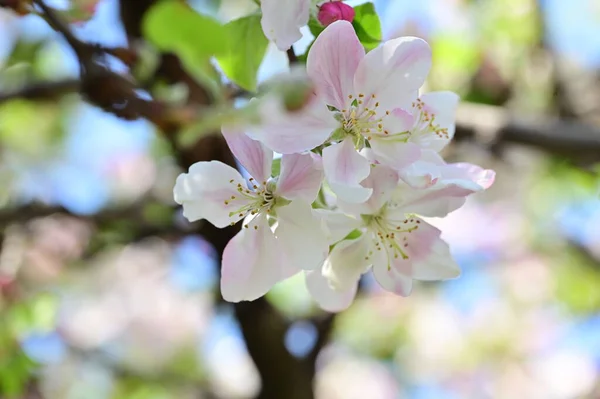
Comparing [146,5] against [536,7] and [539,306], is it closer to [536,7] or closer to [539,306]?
[536,7]

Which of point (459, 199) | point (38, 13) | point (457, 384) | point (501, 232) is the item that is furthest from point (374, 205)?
point (457, 384)

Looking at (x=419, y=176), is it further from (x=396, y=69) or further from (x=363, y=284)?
(x=363, y=284)

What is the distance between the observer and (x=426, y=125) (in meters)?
0.49

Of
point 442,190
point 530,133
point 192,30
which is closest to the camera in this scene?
point 192,30

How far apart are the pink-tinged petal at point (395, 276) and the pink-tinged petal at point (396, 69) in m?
0.14

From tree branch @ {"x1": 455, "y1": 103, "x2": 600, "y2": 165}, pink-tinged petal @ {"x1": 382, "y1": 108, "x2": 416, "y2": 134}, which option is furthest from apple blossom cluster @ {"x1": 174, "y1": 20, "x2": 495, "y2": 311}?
tree branch @ {"x1": 455, "y1": 103, "x2": 600, "y2": 165}

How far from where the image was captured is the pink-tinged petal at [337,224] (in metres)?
0.43

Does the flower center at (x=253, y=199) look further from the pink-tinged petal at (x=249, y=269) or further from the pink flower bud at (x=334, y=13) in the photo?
the pink flower bud at (x=334, y=13)

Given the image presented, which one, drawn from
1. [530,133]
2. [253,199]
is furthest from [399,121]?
[530,133]

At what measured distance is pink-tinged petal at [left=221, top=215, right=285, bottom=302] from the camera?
45cm

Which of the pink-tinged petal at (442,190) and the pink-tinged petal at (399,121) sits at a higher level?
the pink-tinged petal at (399,121)

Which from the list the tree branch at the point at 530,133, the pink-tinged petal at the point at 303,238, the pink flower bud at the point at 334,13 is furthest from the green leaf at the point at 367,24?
the tree branch at the point at 530,133

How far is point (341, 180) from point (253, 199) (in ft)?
0.36

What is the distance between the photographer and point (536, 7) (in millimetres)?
1555
